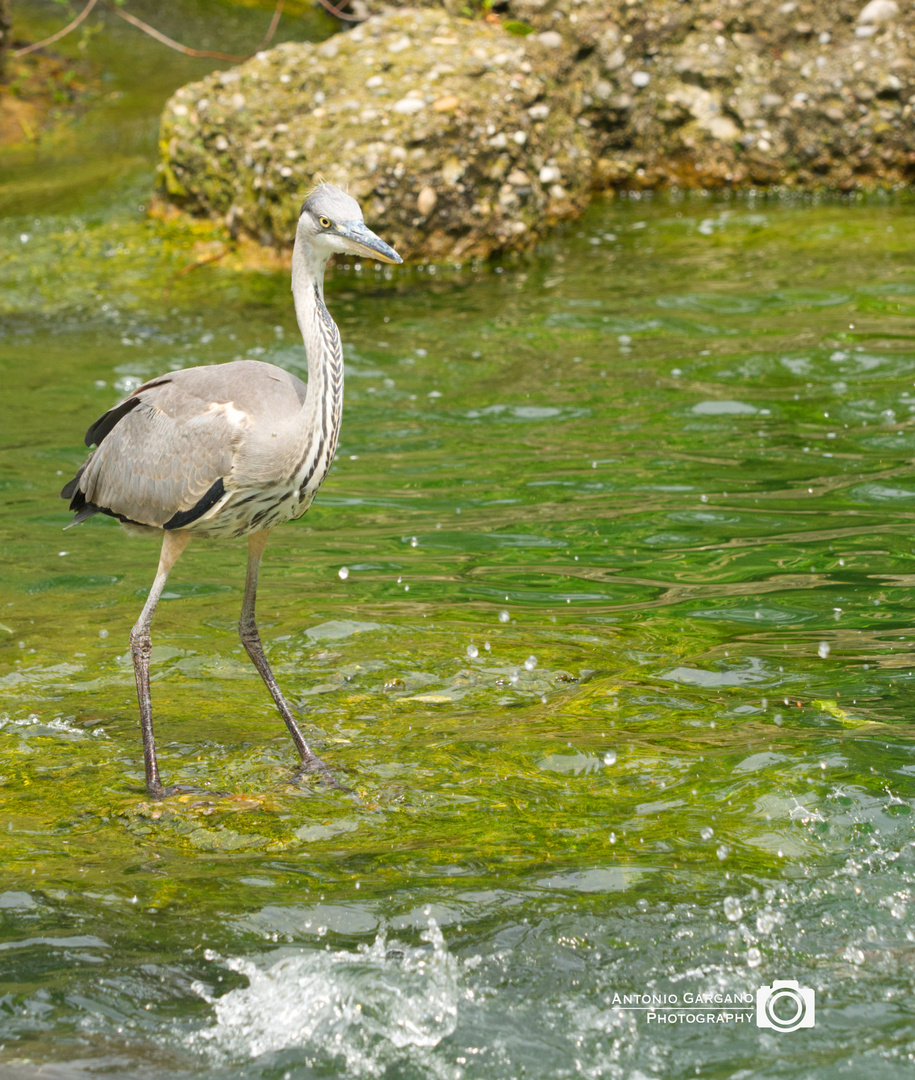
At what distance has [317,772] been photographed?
507cm

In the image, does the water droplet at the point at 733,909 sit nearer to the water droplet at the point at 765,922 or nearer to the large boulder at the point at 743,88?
the water droplet at the point at 765,922

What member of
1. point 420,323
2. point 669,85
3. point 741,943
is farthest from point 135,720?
point 669,85

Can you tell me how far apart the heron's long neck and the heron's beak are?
198mm

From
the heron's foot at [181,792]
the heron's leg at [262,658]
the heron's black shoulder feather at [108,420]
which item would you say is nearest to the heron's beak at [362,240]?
the heron's leg at [262,658]

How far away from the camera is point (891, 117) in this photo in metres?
13.1

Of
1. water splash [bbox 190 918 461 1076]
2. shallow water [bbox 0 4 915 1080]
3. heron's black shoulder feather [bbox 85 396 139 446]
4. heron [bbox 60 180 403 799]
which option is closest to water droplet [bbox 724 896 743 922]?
shallow water [bbox 0 4 915 1080]

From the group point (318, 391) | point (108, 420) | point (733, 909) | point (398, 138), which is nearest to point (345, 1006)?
point (733, 909)

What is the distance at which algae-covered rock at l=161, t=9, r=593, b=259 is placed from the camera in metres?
11.9

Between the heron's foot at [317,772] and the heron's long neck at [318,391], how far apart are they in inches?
44.5

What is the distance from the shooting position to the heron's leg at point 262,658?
5.11 meters

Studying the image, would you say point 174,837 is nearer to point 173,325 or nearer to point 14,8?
point 173,325

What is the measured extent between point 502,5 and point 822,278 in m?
5.85

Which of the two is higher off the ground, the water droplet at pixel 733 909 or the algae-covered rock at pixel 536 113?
the algae-covered rock at pixel 536 113

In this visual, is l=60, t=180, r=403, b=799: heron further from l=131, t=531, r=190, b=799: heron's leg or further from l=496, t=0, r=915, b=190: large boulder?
l=496, t=0, r=915, b=190: large boulder
